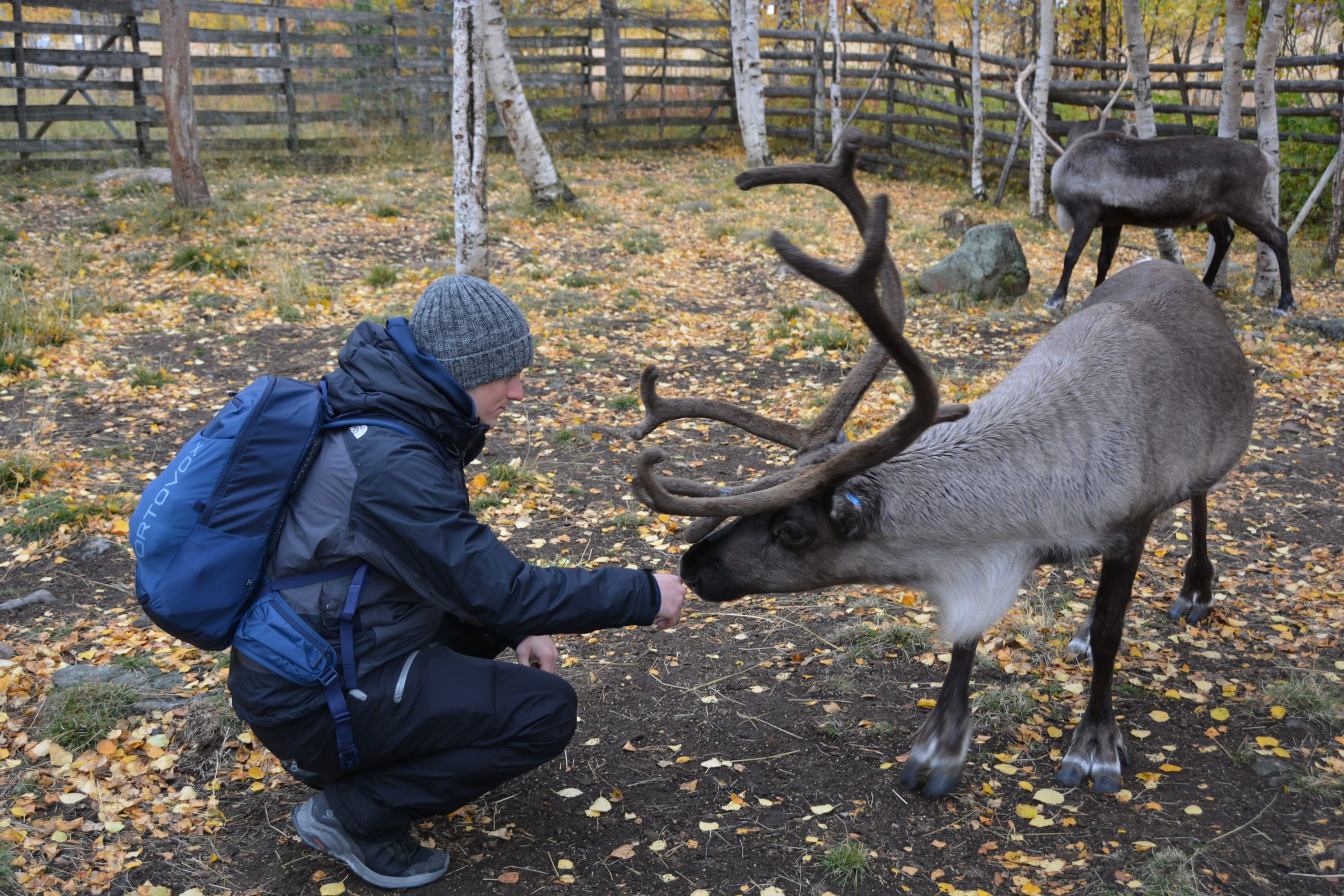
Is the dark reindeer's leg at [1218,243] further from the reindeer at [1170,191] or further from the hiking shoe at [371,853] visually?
the hiking shoe at [371,853]

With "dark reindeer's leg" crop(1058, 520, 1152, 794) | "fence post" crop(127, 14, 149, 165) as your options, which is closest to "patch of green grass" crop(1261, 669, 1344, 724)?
"dark reindeer's leg" crop(1058, 520, 1152, 794)

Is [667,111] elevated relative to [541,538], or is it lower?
elevated

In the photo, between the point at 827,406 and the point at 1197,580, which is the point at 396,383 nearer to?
the point at 827,406

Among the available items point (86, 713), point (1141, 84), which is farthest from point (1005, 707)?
point (1141, 84)

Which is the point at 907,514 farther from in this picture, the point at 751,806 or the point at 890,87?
the point at 890,87

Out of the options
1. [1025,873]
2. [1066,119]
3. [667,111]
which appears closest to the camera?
[1025,873]

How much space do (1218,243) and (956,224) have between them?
325cm

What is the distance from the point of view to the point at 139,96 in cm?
1333

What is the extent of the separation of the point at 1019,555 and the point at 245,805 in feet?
8.40

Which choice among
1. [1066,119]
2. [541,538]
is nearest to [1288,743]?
[541,538]

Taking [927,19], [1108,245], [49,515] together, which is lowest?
[49,515]

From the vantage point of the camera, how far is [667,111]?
19.0 metres

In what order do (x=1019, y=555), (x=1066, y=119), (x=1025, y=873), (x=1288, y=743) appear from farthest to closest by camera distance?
(x=1066, y=119) < (x=1288, y=743) < (x=1019, y=555) < (x=1025, y=873)

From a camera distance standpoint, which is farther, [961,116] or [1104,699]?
[961,116]
